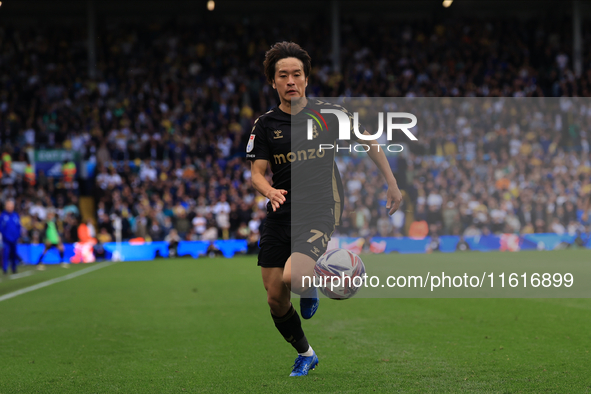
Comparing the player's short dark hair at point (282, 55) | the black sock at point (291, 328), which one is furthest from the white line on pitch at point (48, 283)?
the player's short dark hair at point (282, 55)

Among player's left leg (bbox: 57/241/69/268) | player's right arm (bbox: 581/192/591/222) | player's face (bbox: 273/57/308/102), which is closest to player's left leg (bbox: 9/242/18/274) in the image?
player's left leg (bbox: 57/241/69/268)

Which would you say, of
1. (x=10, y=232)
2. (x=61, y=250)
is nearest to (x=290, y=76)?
(x=10, y=232)

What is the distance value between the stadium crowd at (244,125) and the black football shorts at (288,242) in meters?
10.5

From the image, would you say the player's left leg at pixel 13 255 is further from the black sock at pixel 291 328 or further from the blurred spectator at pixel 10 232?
the black sock at pixel 291 328

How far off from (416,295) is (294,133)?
6.21m

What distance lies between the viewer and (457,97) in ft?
88.1

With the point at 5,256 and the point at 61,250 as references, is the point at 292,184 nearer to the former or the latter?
the point at 5,256

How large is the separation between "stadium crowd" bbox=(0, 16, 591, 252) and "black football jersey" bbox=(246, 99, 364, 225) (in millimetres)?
10348

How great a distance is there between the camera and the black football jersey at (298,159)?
192 inches

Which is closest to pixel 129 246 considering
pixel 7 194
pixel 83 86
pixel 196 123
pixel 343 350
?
pixel 7 194

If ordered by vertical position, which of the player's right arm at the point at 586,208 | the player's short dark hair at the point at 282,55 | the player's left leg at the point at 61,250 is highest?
the player's short dark hair at the point at 282,55

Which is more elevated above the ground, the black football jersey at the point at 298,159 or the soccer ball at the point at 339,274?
the black football jersey at the point at 298,159

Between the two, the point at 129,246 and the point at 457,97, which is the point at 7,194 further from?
the point at 457,97

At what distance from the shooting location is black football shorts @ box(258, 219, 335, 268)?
15.6 feet
